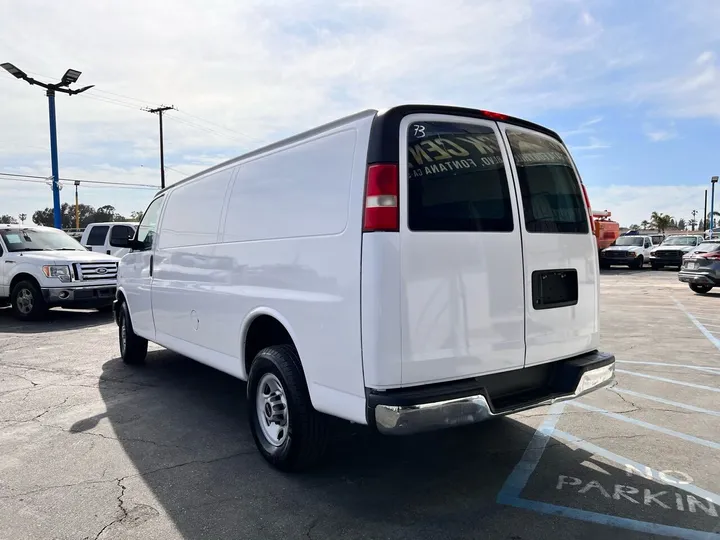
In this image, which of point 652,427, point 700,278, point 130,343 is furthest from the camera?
point 700,278

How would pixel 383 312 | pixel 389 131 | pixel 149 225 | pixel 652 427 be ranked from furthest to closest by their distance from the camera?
pixel 149 225
pixel 652 427
pixel 389 131
pixel 383 312

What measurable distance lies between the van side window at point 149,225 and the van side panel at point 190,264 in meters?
0.30

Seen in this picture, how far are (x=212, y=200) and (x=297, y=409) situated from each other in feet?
7.35

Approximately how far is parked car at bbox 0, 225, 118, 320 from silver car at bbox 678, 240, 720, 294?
15.1m

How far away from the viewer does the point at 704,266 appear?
15.4m

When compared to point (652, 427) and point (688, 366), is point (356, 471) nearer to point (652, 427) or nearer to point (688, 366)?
point (652, 427)

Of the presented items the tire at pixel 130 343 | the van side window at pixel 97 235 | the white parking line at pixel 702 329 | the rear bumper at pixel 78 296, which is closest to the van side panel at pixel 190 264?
the tire at pixel 130 343

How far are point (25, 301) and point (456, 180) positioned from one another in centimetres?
1090

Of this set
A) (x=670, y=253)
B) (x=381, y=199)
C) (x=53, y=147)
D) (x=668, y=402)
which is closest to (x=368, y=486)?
(x=381, y=199)

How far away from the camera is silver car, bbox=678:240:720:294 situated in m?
15.1

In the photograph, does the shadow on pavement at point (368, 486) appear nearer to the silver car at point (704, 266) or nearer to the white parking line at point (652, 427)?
the white parking line at point (652, 427)

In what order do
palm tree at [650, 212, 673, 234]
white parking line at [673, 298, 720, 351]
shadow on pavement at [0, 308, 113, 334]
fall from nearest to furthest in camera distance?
white parking line at [673, 298, 720, 351] → shadow on pavement at [0, 308, 113, 334] → palm tree at [650, 212, 673, 234]

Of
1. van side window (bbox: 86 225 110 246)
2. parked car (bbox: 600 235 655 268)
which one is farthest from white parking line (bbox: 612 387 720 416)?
parked car (bbox: 600 235 655 268)

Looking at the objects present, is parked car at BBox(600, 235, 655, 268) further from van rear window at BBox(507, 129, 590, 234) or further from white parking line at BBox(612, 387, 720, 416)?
van rear window at BBox(507, 129, 590, 234)
